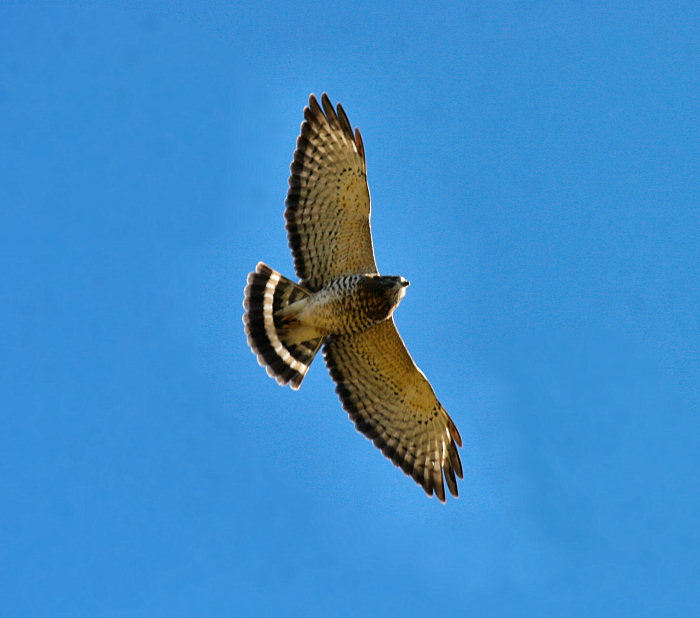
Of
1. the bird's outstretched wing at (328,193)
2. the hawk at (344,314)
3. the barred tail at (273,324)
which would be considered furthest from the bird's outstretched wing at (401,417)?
the bird's outstretched wing at (328,193)

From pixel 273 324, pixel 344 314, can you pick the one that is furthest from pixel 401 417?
pixel 273 324

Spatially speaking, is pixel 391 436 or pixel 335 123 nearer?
pixel 335 123

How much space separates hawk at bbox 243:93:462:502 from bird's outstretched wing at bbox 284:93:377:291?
0.03ft

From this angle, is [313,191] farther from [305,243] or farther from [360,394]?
[360,394]

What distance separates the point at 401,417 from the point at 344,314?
154 cm

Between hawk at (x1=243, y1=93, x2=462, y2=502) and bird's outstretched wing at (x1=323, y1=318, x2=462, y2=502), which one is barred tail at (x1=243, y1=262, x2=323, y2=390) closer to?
hawk at (x1=243, y1=93, x2=462, y2=502)

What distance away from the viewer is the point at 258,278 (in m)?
11.7

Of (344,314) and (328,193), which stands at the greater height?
(328,193)

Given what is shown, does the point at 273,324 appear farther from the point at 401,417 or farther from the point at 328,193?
the point at 401,417

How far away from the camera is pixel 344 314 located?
11.4m

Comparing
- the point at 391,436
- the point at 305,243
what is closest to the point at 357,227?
the point at 305,243

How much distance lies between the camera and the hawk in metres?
11.4

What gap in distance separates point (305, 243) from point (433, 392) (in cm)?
215

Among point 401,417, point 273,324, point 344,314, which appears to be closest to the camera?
point 344,314
